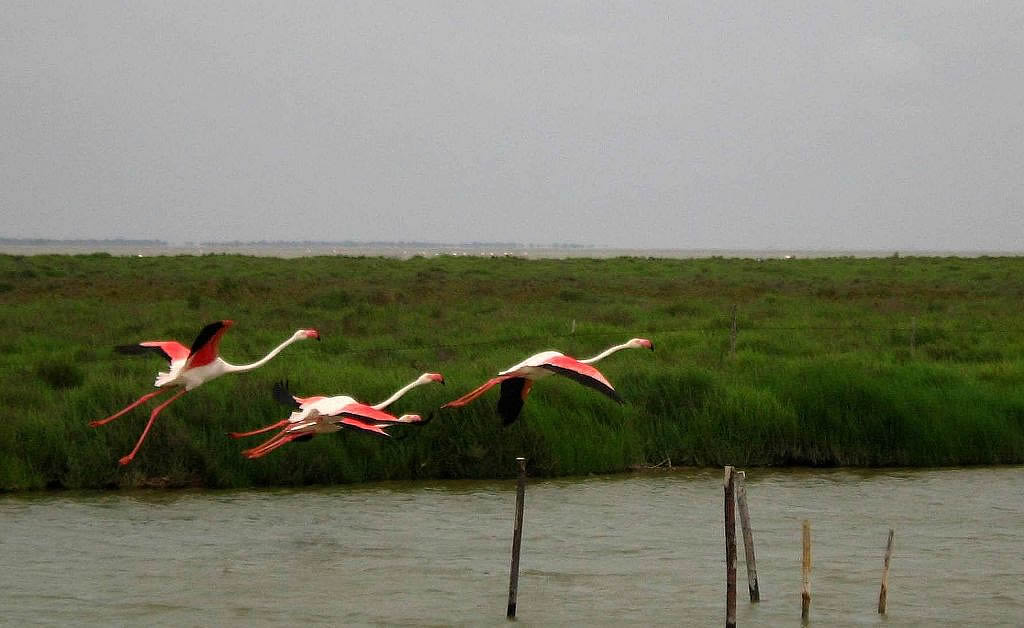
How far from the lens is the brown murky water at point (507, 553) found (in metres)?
10.3

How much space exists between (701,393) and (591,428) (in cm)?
157

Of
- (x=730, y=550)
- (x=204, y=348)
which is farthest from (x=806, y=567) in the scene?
(x=204, y=348)

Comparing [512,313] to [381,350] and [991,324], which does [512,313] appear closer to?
[381,350]

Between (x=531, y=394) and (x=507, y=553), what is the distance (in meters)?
3.70

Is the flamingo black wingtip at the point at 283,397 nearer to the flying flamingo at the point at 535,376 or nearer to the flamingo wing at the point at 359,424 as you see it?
the flamingo wing at the point at 359,424

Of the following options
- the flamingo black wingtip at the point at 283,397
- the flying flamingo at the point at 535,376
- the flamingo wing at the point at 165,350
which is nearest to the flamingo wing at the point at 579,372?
the flying flamingo at the point at 535,376

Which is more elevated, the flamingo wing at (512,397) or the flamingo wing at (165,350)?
the flamingo wing at (165,350)

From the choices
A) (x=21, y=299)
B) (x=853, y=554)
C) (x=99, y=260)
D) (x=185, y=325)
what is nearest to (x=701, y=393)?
(x=853, y=554)

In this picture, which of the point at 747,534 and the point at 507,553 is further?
the point at 507,553

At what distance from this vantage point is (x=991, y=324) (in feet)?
79.6

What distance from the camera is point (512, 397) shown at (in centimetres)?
1008

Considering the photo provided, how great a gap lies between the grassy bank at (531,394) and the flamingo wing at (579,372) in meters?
5.45

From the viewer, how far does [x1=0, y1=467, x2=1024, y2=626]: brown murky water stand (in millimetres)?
10266

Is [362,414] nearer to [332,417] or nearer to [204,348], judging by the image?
[332,417]
